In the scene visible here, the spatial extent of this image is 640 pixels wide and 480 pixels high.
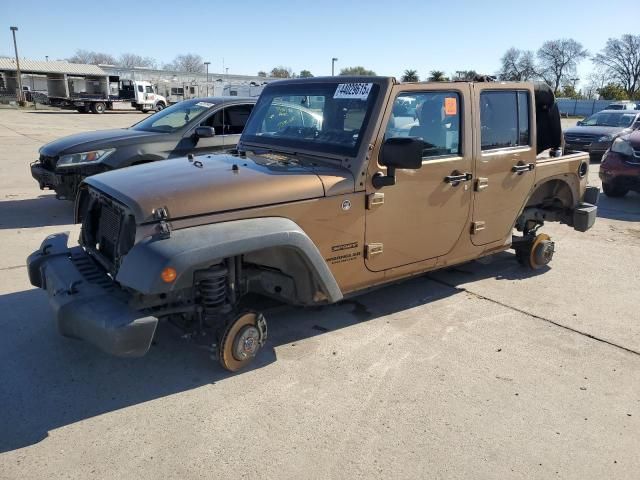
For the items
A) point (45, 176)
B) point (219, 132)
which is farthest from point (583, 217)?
point (45, 176)

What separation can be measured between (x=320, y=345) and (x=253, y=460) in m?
1.28

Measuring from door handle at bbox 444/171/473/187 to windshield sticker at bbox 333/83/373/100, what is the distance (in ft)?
3.18

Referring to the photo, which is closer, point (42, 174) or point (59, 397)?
point (59, 397)

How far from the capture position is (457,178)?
4215 mm

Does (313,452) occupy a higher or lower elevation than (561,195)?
lower

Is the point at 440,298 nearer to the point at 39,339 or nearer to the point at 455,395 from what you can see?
the point at 455,395

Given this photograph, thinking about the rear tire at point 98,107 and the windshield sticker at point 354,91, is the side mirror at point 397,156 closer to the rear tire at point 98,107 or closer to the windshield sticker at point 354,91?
the windshield sticker at point 354,91

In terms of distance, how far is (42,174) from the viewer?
280 inches

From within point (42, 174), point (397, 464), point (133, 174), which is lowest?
point (397, 464)

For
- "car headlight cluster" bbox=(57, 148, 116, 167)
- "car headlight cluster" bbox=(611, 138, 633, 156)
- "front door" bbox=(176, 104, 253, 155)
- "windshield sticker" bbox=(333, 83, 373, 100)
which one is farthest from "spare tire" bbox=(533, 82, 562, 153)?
"car headlight cluster" bbox=(57, 148, 116, 167)

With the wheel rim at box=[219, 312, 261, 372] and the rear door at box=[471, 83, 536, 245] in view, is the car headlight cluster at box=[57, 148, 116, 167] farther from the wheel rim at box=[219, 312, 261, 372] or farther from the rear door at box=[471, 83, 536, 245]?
the rear door at box=[471, 83, 536, 245]

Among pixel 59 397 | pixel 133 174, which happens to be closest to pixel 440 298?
pixel 133 174

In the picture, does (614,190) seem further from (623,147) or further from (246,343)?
(246,343)

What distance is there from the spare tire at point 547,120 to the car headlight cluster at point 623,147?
454 centimetres
